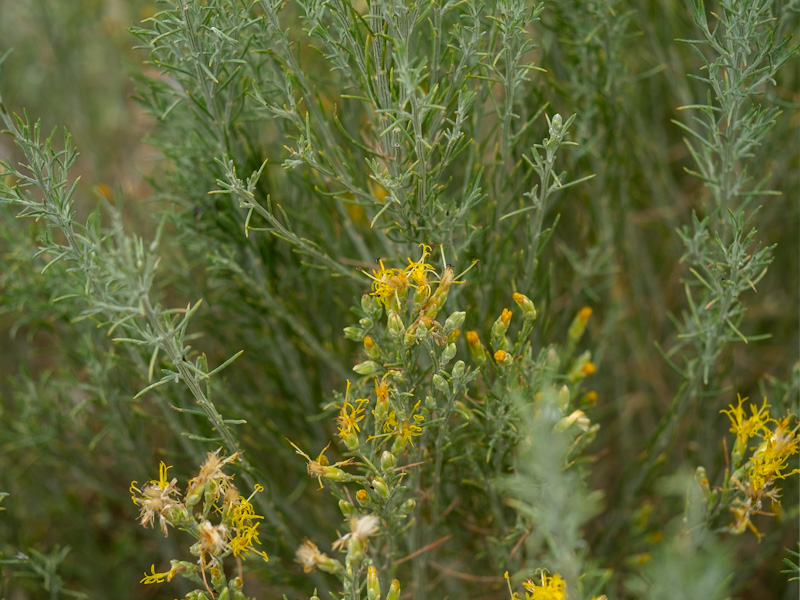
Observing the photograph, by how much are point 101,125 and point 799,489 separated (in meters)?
3.61

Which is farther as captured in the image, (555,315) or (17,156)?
(17,156)

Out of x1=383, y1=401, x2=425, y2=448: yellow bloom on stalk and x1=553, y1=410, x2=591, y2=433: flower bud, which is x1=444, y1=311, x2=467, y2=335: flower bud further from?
x1=553, y1=410, x2=591, y2=433: flower bud

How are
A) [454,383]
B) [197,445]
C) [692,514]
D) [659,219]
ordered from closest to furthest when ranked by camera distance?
1. [454,383]
2. [692,514]
3. [197,445]
4. [659,219]

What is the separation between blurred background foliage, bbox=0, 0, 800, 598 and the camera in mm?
1854

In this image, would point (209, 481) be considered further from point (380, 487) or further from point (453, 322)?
point (453, 322)

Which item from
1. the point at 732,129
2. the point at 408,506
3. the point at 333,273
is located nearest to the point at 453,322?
the point at 408,506

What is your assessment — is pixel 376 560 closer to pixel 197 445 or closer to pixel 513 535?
pixel 513 535

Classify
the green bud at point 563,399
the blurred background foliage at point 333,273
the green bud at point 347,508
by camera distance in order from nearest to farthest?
the green bud at point 347,508, the green bud at point 563,399, the blurred background foliage at point 333,273

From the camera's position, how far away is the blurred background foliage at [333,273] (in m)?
1.85

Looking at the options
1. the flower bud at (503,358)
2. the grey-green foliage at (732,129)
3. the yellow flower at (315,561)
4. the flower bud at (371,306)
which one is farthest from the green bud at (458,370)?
the grey-green foliage at (732,129)

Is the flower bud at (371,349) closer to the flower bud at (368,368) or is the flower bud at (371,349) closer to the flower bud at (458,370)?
the flower bud at (368,368)

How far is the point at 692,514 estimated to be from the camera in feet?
5.29

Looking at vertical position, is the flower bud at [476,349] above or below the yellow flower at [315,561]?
above

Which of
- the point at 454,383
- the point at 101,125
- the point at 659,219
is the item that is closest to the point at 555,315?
the point at 659,219
